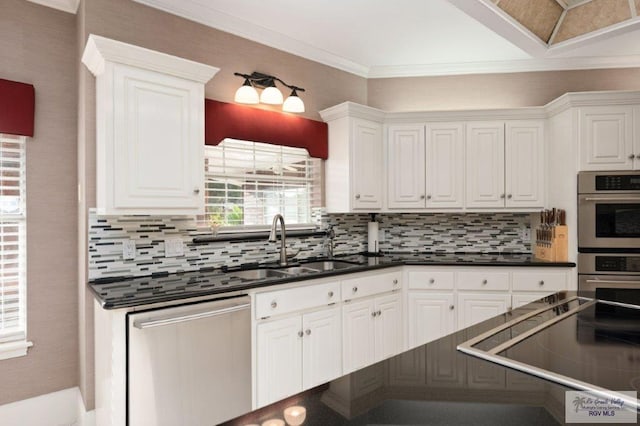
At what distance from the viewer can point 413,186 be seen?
3805mm

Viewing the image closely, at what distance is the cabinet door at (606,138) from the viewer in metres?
3.26

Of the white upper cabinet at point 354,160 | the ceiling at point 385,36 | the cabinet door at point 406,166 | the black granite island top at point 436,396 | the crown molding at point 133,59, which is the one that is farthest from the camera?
the cabinet door at point 406,166

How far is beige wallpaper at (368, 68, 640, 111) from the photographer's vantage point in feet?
12.5

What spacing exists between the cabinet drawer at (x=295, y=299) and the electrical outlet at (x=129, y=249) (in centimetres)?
87

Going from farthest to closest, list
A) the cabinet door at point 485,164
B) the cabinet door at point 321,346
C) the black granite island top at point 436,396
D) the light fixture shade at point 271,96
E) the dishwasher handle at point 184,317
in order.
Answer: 1. the cabinet door at point 485,164
2. the light fixture shade at point 271,96
3. the cabinet door at point 321,346
4. the dishwasher handle at point 184,317
5. the black granite island top at point 436,396

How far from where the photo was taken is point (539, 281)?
3.33m

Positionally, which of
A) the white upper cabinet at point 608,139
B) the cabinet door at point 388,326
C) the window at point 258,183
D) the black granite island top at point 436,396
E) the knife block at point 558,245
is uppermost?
the white upper cabinet at point 608,139

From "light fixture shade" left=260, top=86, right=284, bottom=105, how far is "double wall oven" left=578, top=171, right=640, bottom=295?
254 cm

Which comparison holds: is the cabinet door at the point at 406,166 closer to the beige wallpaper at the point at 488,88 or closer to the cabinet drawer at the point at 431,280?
the beige wallpaper at the point at 488,88

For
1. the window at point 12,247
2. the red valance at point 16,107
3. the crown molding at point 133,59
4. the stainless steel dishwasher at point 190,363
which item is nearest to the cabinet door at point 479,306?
the stainless steel dishwasher at point 190,363

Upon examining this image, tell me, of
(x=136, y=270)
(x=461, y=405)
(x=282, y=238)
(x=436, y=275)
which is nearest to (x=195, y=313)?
(x=136, y=270)

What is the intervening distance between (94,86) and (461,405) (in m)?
2.61

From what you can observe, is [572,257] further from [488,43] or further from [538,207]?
[488,43]

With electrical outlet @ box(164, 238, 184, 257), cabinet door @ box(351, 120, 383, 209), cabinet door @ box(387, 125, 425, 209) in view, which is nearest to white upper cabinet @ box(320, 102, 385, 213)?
cabinet door @ box(351, 120, 383, 209)
